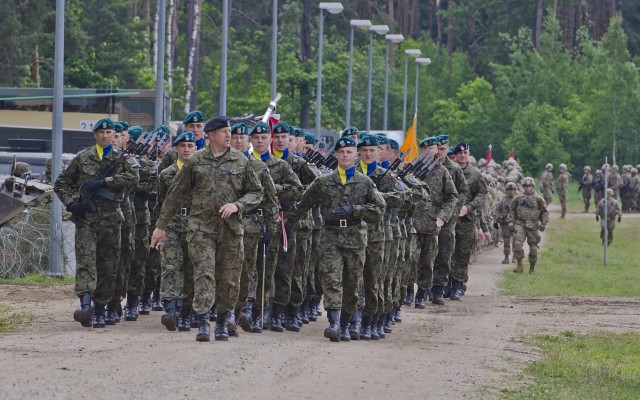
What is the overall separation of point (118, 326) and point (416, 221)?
5.84m

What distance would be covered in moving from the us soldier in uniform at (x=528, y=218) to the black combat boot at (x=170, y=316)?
644 inches

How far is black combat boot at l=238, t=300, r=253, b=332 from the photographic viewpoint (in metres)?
16.7

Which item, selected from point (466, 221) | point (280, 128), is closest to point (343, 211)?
point (280, 128)

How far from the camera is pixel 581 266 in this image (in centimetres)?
3528

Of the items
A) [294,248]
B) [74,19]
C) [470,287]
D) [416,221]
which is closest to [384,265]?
[294,248]

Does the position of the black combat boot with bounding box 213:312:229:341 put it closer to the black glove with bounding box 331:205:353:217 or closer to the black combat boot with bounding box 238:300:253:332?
the black combat boot with bounding box 238:300:253:332

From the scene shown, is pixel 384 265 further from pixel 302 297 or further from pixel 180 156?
pixel 180 156

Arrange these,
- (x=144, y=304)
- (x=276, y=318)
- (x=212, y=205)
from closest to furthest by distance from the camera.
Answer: (x=212, y=205), (x=276, y=318), (x=144, y=304)

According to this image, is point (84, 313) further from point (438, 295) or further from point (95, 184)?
point (438, 295)

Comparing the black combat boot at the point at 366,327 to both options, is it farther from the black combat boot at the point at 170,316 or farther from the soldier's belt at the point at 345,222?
the black combat boot at the point at 170,316

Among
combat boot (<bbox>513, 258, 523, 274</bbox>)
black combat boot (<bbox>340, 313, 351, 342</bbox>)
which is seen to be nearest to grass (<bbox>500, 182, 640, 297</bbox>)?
combat boot (<bbox>513, 258, 523, 274</bbox>)

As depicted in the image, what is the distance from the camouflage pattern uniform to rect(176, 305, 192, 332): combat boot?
1248mm

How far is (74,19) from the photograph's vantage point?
58.8 m

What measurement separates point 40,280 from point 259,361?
11.5m
